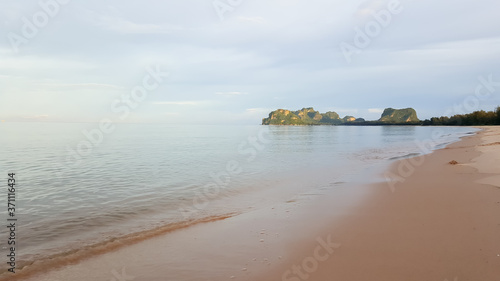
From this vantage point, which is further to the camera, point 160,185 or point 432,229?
point 160,185

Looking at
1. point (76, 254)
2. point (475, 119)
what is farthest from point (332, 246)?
point (475, 119)

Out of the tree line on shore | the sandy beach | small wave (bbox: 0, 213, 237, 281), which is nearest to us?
the sandy beach

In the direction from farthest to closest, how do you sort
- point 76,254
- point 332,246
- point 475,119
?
point 475,119 < point 76,254 < point 332,246

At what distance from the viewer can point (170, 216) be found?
9.16m

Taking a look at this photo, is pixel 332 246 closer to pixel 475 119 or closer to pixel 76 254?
pixel 76 254

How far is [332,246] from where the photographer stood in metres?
5.84

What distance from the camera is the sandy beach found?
4785 mm

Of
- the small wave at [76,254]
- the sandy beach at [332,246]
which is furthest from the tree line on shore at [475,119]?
the small wave at [76,254]

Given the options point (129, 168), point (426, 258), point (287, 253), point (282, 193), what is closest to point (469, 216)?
point (426, 258)

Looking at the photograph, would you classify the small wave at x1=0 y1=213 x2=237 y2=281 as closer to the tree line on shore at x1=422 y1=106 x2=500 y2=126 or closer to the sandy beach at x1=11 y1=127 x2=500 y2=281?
the sandy beach at x1=11 y1=127 x2=500 y2=281

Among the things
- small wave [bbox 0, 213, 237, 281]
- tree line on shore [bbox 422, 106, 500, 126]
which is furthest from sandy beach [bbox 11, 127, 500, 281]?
tree line on shore [bbox 422, 106, 500, 126]

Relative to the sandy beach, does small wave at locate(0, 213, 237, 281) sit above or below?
below

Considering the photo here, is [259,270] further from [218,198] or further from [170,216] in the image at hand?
[218,198]

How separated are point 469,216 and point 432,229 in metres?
1.47
